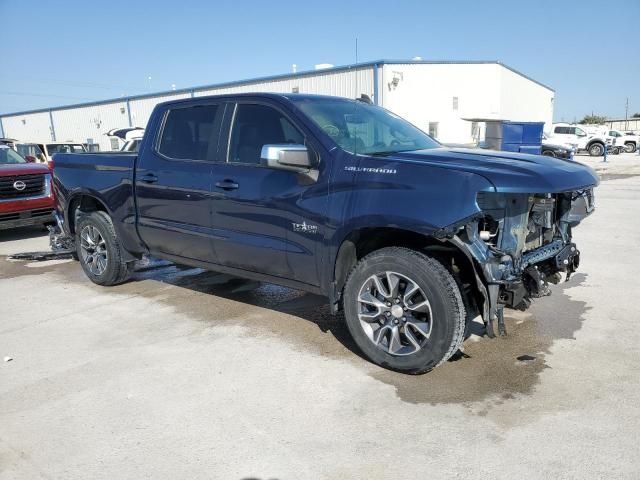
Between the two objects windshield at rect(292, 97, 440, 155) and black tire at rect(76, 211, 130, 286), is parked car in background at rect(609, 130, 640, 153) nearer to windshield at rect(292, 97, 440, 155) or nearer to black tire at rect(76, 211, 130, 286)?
windshield at rect(292, 97, 440, 155)

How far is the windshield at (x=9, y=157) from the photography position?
32.3 feet

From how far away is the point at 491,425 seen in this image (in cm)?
296

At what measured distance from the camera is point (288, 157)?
3.67 meters

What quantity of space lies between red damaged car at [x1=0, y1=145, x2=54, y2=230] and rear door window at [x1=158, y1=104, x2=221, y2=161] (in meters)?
4.54

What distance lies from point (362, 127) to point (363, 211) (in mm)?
1074

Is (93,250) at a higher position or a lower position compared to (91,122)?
lower

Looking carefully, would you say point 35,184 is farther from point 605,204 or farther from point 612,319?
point 605,204

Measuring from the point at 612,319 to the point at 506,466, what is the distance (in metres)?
2.61

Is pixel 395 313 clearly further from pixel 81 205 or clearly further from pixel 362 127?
pixel 81 205

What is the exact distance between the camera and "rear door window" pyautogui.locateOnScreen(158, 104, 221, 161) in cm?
460

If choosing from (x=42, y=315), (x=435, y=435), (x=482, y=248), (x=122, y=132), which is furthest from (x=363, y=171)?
(x=122, y=132)

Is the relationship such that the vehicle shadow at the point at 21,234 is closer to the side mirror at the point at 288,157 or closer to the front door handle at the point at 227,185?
the front door handle at the point at 227,185

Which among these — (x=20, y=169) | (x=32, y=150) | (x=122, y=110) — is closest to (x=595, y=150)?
(x=32, y=150)

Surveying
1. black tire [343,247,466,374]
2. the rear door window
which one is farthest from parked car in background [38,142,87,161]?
black tire [343,247,466,374]
